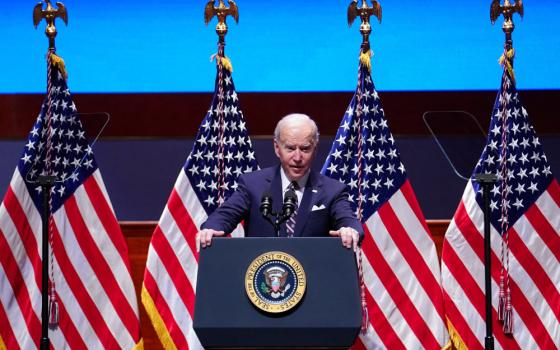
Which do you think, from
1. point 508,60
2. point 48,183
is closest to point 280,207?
point 48,183

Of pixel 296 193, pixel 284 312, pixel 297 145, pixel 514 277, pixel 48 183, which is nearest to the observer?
pixel 284 312

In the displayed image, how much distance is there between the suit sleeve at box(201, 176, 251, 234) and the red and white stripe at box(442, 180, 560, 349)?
4.33ft

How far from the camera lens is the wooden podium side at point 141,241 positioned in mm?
4730

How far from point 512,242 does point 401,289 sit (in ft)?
1.85

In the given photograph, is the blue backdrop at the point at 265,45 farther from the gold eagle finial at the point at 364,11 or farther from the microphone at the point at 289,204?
the microphone at the point at 289,204

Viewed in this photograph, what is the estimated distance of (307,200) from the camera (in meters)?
3.45

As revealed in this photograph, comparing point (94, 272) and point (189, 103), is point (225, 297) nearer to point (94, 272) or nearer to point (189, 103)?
point (94, 272)

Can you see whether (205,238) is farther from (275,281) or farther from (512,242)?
(512,242)

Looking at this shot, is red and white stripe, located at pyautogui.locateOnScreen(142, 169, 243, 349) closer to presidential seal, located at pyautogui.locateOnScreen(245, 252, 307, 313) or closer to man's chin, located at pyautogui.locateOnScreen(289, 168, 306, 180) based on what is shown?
man's chin, located at pyautogui.locateOnScreen(289, 168, 306, 180)

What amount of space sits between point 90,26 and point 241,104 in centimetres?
90

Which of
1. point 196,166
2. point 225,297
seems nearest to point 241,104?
point 196,166

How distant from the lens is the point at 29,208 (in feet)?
14.6

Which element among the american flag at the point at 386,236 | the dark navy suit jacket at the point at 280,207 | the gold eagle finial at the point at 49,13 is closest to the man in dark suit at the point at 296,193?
the dark navy suit jacket at the point at 280,207

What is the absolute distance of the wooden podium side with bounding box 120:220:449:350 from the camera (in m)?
4.73
